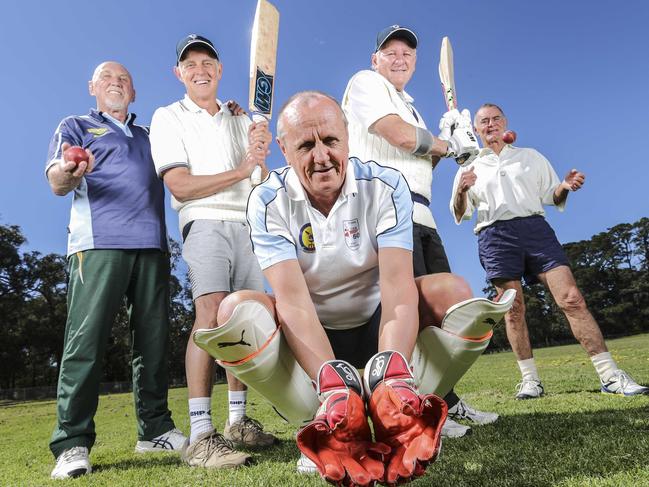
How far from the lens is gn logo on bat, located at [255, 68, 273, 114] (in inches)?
185

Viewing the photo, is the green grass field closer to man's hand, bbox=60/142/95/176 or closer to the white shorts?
the white shorts

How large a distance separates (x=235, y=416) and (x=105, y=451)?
1.84 meters

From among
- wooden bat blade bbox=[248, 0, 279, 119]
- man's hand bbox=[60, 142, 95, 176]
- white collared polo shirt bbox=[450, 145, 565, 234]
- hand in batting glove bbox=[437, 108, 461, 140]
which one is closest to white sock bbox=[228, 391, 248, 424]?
man's hand bbox=[60, 142, 95, 176]

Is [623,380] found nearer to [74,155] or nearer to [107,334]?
[107,334]

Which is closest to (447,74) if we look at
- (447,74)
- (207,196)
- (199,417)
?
(447,74)

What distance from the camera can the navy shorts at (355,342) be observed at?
2.94 m

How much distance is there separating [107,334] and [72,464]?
38.2 inches

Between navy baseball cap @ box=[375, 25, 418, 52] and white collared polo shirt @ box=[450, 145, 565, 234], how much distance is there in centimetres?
267

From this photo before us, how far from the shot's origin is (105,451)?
17.5 feet

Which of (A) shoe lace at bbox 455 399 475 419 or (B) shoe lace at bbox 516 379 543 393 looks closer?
(A) shoe lace at bbox 455 399 475 419

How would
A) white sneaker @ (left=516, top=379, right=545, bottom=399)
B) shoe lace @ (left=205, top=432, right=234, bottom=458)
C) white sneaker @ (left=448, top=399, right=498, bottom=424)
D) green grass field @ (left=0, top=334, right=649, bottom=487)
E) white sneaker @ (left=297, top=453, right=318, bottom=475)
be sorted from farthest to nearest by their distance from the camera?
white sneaker @ (left=516, top=379, right=545, bottom=399)
white sneaker @ (left=448, top=399, right=498, bottom=424)
shoe lace @ (left=205, top=432, right=234, bottom=458)
white sneaker @ (left=297, top=453, right=318, bottom=475)
green grass field @ (left=0, top=334, right=649, bottom=487)

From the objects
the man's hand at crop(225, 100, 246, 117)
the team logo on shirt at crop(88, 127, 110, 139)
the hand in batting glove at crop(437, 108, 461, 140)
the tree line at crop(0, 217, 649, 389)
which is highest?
the man's hand at crop(225, 100, 246, 117)

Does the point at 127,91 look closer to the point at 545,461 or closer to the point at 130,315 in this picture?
the point at 130,315

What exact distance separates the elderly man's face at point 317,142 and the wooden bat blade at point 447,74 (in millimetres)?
2849
